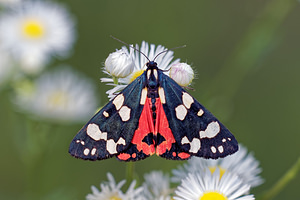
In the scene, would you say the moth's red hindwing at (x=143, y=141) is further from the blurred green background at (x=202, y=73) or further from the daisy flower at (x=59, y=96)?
the daisy flower at (x=59, y=96)

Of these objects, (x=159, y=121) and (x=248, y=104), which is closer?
(x=159, y=121)

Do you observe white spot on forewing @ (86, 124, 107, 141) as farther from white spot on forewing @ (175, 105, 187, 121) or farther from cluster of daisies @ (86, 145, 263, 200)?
white spot on forewing @ (175, 105, 187, 121)

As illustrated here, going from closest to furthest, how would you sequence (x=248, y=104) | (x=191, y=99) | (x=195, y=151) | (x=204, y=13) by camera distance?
1. (x=195, y=151)
2. (x=191, y=99)
3. (x=248, y=104)
4. (x=204, y=13)

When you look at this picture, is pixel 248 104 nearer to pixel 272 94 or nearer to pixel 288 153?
pixel 272 94

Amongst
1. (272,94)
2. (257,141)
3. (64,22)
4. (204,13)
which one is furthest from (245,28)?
(64,22)

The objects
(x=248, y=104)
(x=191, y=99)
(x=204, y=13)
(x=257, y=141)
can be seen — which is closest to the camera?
(x=191, y=99)
